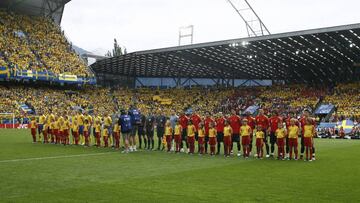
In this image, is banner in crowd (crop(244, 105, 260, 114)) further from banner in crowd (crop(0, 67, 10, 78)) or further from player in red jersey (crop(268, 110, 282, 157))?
player in red jersey (crop(268, 110, 282, 157))

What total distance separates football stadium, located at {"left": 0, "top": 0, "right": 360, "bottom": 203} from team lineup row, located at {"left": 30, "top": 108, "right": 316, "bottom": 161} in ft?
0.20

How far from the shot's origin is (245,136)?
16.9 meters

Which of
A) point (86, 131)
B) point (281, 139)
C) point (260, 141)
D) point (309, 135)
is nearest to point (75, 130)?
point (86, 131)

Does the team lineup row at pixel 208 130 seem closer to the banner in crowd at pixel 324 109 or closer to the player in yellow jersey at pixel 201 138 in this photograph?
the player in yellow jersey at pixel 201 138

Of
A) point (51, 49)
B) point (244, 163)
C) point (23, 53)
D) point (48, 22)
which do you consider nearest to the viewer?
point (244, 163)

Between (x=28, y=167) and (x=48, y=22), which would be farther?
(x=48, y=22)

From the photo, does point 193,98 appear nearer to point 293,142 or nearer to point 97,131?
point 97,131

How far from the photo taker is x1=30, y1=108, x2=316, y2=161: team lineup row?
53.4 ft

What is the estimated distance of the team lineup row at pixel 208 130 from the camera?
16.3 meters

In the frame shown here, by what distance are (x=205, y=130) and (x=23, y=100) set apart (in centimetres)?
3403

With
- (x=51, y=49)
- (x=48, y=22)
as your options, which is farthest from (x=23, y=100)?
(x=48, y=22)

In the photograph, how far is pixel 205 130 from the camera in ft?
60.0

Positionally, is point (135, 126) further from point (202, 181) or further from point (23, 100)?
point (23, 100)

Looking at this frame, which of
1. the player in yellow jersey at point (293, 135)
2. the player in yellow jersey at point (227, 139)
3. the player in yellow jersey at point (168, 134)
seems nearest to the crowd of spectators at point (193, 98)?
the player in yellow jersey at point (168, 134)
